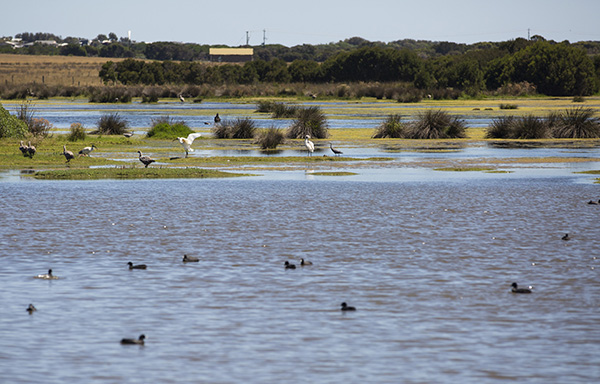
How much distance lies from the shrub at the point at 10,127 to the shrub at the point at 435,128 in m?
19.7

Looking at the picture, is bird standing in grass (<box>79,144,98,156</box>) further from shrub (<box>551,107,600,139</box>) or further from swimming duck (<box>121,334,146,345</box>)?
shrub (<box>551,107,600,139</box>)

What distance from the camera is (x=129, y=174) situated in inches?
1122

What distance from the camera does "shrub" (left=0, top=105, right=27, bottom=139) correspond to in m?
38.3

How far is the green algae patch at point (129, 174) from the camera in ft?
92.4

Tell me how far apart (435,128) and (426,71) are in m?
63.7

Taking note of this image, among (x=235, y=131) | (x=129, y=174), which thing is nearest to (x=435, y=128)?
(x=235, y=131)

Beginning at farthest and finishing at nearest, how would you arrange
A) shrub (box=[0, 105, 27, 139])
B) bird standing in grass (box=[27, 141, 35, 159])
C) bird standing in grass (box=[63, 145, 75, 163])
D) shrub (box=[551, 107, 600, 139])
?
shrub (box=[551, 107, 600, 139])
shrub (box=[0, 105, 27, 139])
bird standing in grass (box=[27, 141, 35, 159])
bird standing in grass (box=[63, 145, 75, 163])

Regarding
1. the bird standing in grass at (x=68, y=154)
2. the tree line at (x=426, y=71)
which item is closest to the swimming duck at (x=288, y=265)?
the bird standing in grass at (x=68, y=154)

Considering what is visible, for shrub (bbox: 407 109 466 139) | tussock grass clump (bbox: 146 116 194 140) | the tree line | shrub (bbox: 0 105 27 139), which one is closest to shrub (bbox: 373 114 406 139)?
shrub (bbox: 407 109 466 139)

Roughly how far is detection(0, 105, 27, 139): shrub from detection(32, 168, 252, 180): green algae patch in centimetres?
1003

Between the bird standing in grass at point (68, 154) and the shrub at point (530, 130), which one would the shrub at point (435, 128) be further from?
the bird standing in grass at point (68, 154)

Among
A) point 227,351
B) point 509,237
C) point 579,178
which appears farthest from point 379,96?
point 227,351

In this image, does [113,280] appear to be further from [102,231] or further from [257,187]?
[257,187]

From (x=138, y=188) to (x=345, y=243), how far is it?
10700mm
